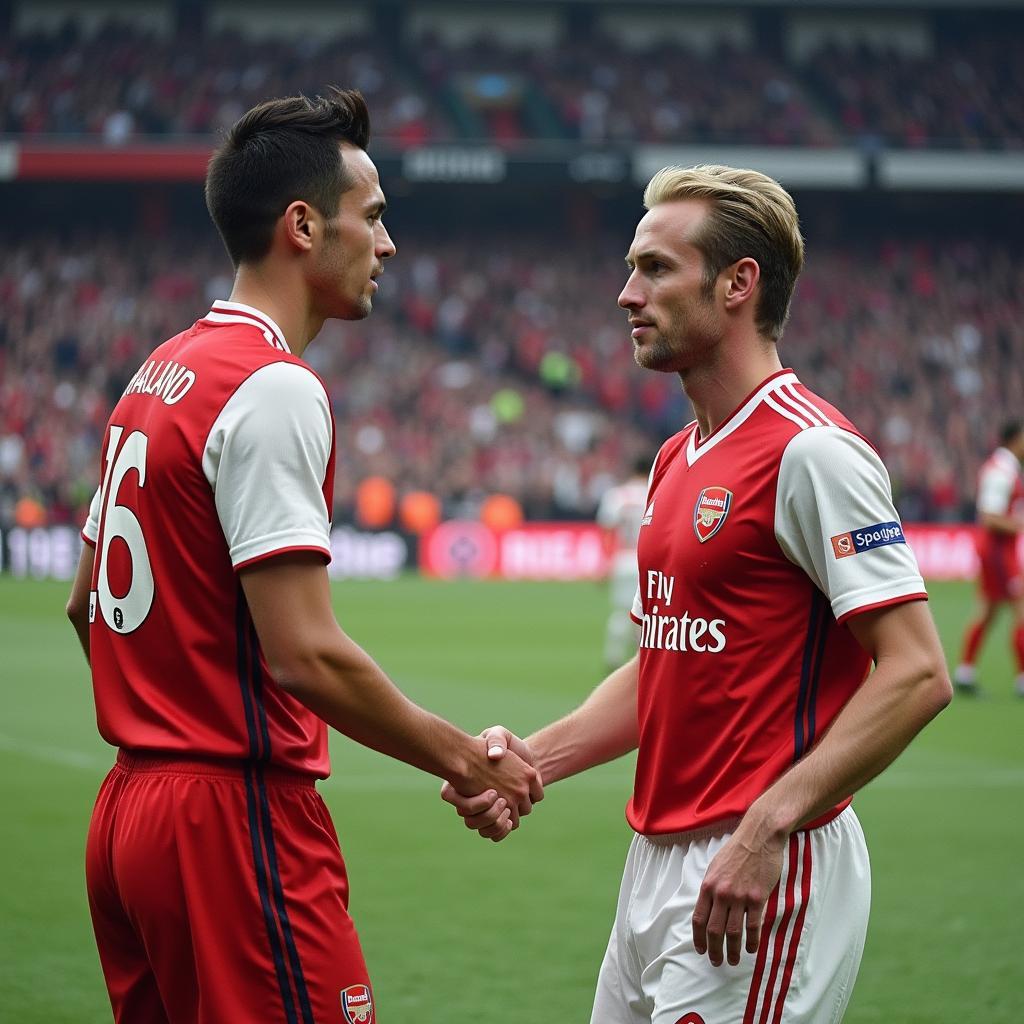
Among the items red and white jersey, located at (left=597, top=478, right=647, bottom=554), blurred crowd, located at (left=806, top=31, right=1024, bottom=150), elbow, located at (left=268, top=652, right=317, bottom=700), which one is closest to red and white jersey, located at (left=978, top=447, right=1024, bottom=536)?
red and white jersey, located at (left=597, top=478, right=647, bottom=554)

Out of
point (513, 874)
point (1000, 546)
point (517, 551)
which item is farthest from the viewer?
point (517, 551)

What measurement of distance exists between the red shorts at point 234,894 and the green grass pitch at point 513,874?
271cm

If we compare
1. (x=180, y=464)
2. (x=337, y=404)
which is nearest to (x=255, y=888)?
(x=180, y=464)

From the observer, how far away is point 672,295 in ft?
10.6

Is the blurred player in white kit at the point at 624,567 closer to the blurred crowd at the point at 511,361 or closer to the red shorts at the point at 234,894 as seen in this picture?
the red shorts at the point at 234,894

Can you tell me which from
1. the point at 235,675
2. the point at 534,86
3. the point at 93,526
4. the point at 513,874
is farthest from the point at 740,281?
the point at 534,86

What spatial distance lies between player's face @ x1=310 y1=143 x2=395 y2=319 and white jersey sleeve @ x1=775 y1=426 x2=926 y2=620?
0.91m

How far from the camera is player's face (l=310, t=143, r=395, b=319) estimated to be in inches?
126

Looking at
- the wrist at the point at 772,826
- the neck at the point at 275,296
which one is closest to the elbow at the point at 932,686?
the wrist at the point at 772,826

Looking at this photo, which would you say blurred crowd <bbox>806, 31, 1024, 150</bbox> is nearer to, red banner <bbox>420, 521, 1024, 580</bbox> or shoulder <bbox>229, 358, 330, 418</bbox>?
red banner <bbox>420, 521, 1024, 580</bbox>

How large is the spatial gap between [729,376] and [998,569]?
1180cm

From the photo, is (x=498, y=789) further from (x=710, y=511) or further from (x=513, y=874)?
(x=513, y=874)

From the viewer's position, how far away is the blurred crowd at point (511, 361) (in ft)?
104

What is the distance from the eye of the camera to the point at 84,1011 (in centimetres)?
561
